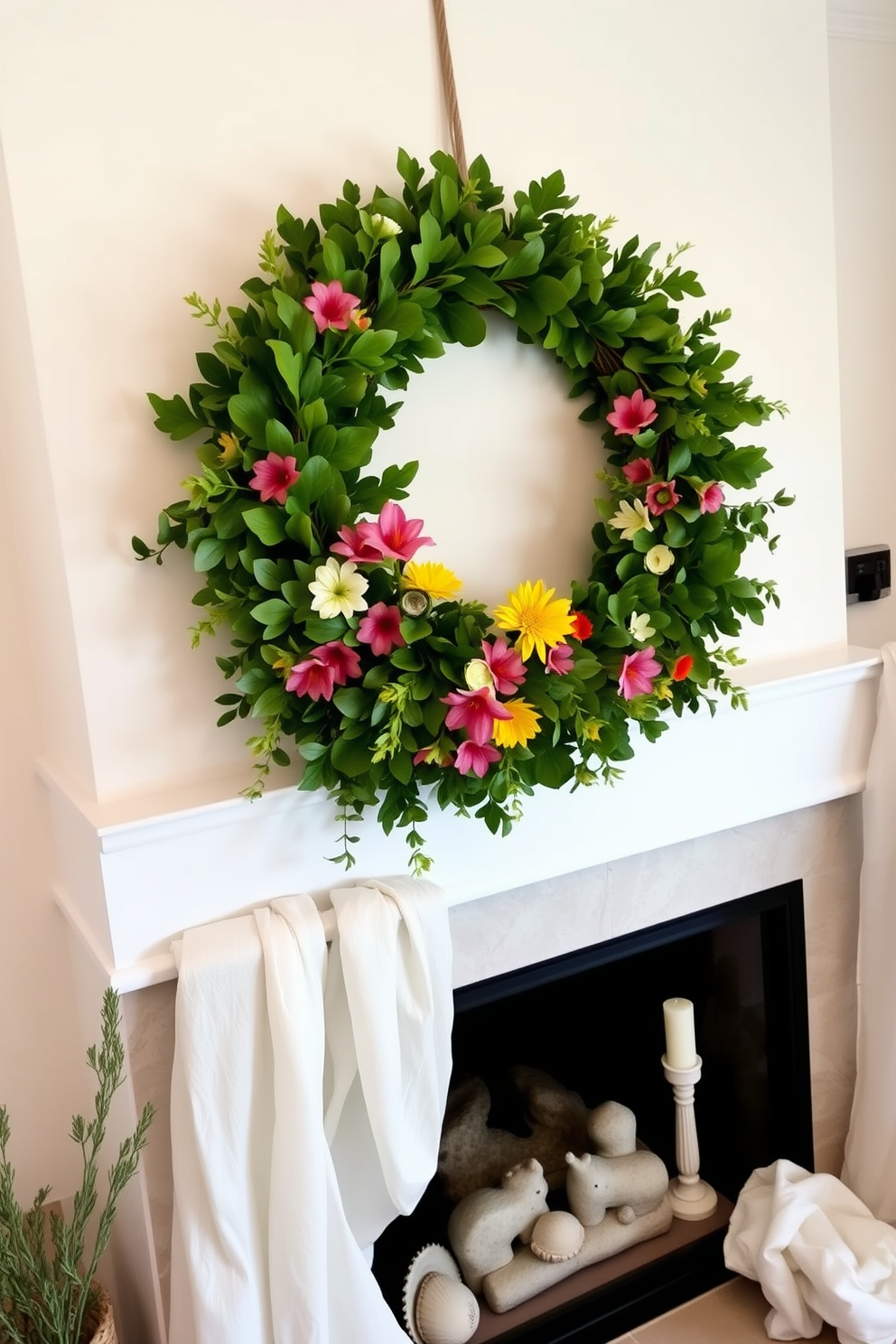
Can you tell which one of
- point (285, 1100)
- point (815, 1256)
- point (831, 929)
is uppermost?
point (285, 1100)

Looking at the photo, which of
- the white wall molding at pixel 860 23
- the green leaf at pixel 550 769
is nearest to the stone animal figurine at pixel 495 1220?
the green leaf at pixel 550 769

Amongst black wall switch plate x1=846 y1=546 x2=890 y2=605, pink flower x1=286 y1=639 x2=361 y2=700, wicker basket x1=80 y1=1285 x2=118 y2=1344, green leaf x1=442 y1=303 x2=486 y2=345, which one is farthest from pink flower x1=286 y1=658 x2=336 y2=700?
black wall switch plate x1=846 y1=546 x2=890 y2=605

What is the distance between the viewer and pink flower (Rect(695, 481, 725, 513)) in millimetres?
1453

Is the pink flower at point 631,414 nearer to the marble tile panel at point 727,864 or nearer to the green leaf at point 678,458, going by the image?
the green leaf at point 678,458

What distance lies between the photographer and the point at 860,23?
207cm

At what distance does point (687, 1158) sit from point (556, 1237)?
0.30 metres

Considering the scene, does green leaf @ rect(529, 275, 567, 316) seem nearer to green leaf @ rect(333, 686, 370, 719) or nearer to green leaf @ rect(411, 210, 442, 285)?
green leaf @ rect(411, 210, 442, 285)

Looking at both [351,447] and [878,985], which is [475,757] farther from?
[878,985]

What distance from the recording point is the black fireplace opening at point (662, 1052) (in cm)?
173

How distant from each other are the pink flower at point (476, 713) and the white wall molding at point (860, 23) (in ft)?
5.28

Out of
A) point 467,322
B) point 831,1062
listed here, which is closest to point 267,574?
point 467,322

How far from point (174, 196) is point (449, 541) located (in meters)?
0.53

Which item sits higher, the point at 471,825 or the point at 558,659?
the point at 558,659

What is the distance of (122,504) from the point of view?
127 centimetres
